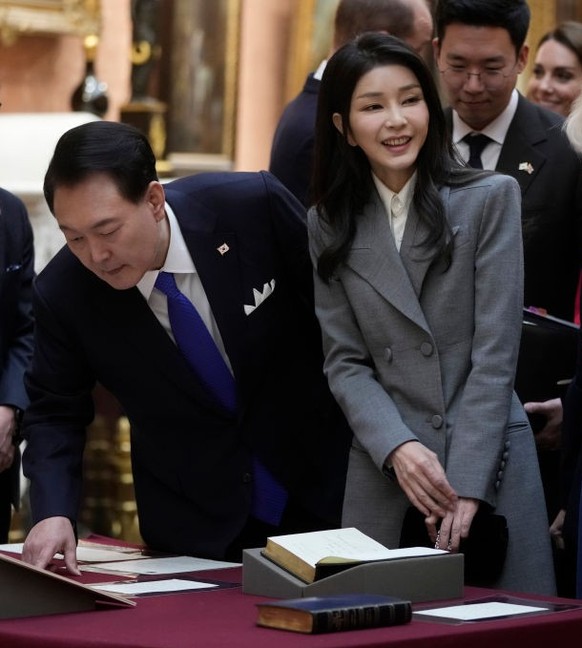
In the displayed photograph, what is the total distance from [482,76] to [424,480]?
4.59 feet

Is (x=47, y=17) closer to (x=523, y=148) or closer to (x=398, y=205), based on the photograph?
(x=523, y=148)

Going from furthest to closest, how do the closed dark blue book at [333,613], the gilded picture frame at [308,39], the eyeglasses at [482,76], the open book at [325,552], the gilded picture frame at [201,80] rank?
the gilded picture frame at [308,39] < the gilded picture frame at [201,80] < the eyeglasses at [482,76] < the open book at [325,552] < the closed dark blue book at [333,613]

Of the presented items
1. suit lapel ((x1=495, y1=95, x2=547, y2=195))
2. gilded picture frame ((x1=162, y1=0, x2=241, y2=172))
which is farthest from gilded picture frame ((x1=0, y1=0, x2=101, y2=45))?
suit lapel ((x1=495, y1=95, x2=547, y2=195))

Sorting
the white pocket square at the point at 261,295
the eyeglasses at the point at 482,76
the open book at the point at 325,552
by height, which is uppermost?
the eyeglasses at the point at 482,76

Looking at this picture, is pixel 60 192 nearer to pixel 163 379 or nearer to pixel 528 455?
pixel 163 379

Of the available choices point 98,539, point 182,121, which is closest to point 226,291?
point 98,539

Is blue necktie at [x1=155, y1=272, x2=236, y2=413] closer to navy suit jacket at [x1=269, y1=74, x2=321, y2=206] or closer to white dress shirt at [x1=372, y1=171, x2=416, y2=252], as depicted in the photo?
white dress shirt at [x1=372, y1=171, x2=416, y2=252]

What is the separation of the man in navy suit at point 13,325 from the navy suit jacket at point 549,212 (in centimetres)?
133

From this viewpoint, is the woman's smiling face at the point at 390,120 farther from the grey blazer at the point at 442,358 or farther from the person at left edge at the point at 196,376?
the person at left edge at the point at 196,376

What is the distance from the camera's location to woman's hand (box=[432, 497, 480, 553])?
297cm

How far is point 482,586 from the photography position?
3090 millimetres

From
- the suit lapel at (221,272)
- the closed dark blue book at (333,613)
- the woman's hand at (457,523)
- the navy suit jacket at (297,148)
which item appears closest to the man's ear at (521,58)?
the navy suit jacket at (297,148)

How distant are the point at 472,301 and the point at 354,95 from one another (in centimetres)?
53

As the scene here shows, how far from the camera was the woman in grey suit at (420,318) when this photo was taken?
119 inches
